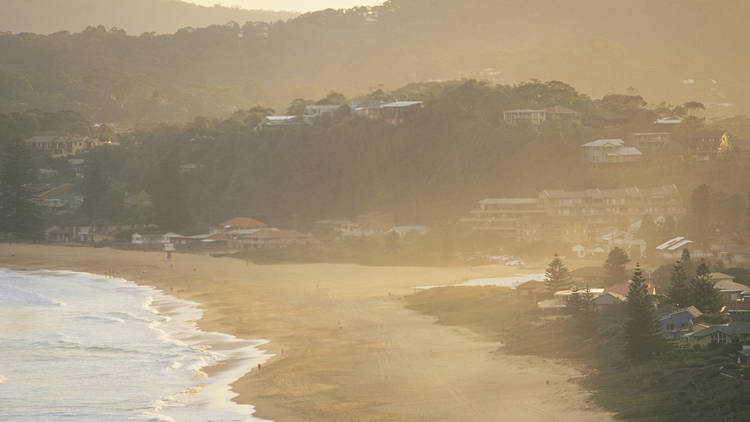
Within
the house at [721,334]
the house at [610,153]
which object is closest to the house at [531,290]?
the house at [721,334]

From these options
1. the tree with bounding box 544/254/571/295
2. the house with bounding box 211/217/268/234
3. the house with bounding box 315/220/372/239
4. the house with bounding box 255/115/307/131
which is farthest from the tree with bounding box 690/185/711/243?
the house with bounding box 255/115/307/131

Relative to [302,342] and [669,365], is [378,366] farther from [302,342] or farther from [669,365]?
[669,365]

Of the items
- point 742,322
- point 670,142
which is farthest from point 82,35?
point 742,322

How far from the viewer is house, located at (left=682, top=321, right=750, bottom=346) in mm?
Result: 26359

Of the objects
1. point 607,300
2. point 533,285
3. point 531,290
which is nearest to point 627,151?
point 533,285

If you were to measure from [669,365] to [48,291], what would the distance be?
36764mm

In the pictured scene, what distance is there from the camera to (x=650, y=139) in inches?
3150

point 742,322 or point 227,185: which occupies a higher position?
point 227,185

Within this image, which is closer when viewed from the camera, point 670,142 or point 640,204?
point 640,204

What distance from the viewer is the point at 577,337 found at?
104 feet

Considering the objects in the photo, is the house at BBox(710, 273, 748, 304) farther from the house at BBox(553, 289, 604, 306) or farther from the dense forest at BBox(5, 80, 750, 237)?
the dense forest at BBox(5, 80, 750, 237)

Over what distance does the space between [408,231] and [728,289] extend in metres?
35.1

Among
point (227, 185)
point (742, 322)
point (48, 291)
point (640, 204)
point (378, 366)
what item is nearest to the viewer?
point (742, 322)

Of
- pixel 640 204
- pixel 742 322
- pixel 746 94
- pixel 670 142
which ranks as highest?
pixel 746 94
